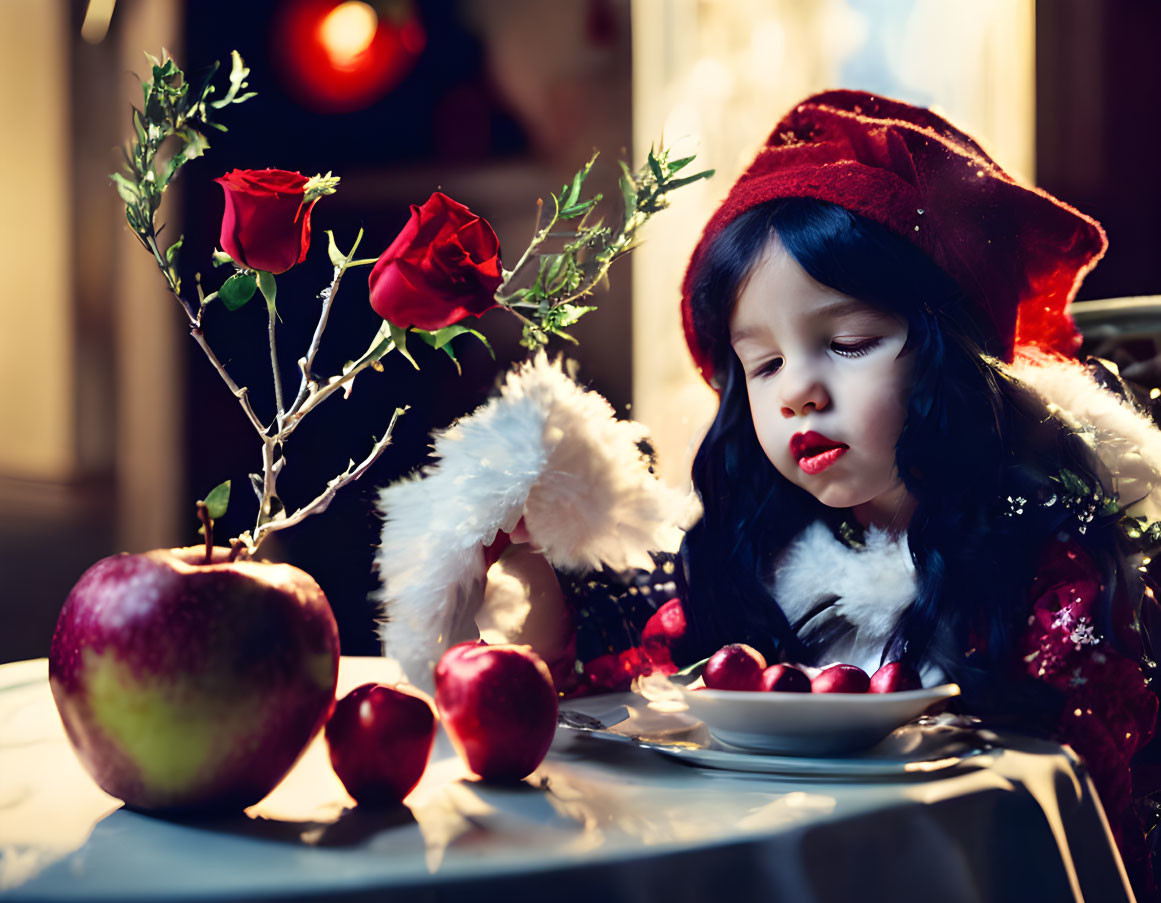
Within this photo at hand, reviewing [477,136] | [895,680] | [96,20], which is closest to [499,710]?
[895,680]

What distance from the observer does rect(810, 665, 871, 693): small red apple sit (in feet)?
2.35

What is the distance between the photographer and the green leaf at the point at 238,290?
666mm

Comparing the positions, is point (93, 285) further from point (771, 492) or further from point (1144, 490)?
point (1144, 490)

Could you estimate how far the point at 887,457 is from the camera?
88 cm

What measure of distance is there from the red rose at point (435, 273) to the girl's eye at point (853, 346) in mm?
341

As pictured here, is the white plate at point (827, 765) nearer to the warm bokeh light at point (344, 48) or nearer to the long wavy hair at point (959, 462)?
the long wavy hair at point (959, 462)

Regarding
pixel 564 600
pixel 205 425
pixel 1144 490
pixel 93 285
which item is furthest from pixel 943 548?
pixel 93 285

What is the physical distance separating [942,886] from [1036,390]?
0.48 m

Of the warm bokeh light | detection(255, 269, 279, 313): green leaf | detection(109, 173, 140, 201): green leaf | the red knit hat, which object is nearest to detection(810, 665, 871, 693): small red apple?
the red knit hat

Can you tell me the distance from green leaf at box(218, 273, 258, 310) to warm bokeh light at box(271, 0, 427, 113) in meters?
1.46

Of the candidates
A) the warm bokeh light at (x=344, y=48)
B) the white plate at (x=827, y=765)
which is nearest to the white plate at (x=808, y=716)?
the white plate at (x=827, y=765)

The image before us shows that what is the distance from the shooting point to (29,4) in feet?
9.61

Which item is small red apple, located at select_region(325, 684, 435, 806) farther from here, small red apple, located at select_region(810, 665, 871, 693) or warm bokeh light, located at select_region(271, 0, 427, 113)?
warm bokeh light, located at select_region(271, 0, 427, 113)

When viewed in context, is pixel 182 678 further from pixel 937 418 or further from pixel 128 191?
pixel 937 418
